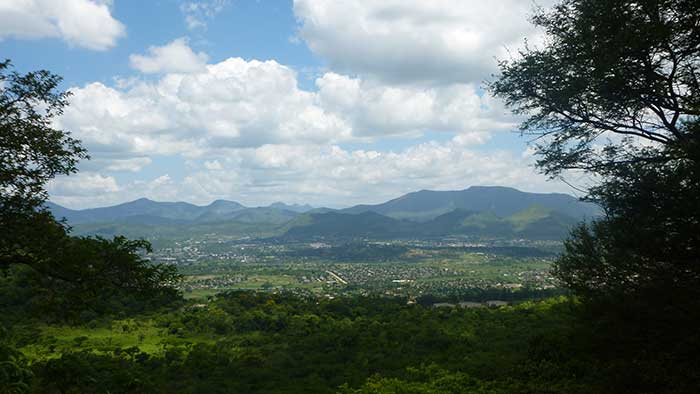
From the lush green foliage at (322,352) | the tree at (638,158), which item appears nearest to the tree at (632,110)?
the tree at (638,158)

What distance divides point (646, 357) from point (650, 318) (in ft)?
4.78

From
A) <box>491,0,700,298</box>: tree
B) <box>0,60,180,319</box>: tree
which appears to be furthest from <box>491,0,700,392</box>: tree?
<box>0,60,180,319</box>: tree

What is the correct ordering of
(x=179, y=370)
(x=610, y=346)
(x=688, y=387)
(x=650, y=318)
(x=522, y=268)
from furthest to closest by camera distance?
(x=522, y=268) < (x=179, y=370) < (x=610, y=346) < (x=650, y=318) < (x=688, y=387)

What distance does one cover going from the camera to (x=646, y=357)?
1390 centimetres

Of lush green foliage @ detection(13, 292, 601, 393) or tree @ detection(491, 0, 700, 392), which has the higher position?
tree @ detection(491, 0, 700, 392)

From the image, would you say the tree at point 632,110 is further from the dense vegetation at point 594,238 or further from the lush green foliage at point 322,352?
the lush green foliage at point 322,352

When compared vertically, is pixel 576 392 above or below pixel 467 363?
above

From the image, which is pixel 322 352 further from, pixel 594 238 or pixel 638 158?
pixel 638 158

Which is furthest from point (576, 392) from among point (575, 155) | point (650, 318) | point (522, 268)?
point (522, 268)

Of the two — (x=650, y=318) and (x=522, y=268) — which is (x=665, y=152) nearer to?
(x=650, y=318)

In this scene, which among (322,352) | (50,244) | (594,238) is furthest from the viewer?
(322,352)

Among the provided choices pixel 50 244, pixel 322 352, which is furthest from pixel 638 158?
pixel 322 352

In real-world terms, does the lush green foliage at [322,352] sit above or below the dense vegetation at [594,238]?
below

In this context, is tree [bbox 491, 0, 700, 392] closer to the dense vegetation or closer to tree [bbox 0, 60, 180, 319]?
the dense vegetation
